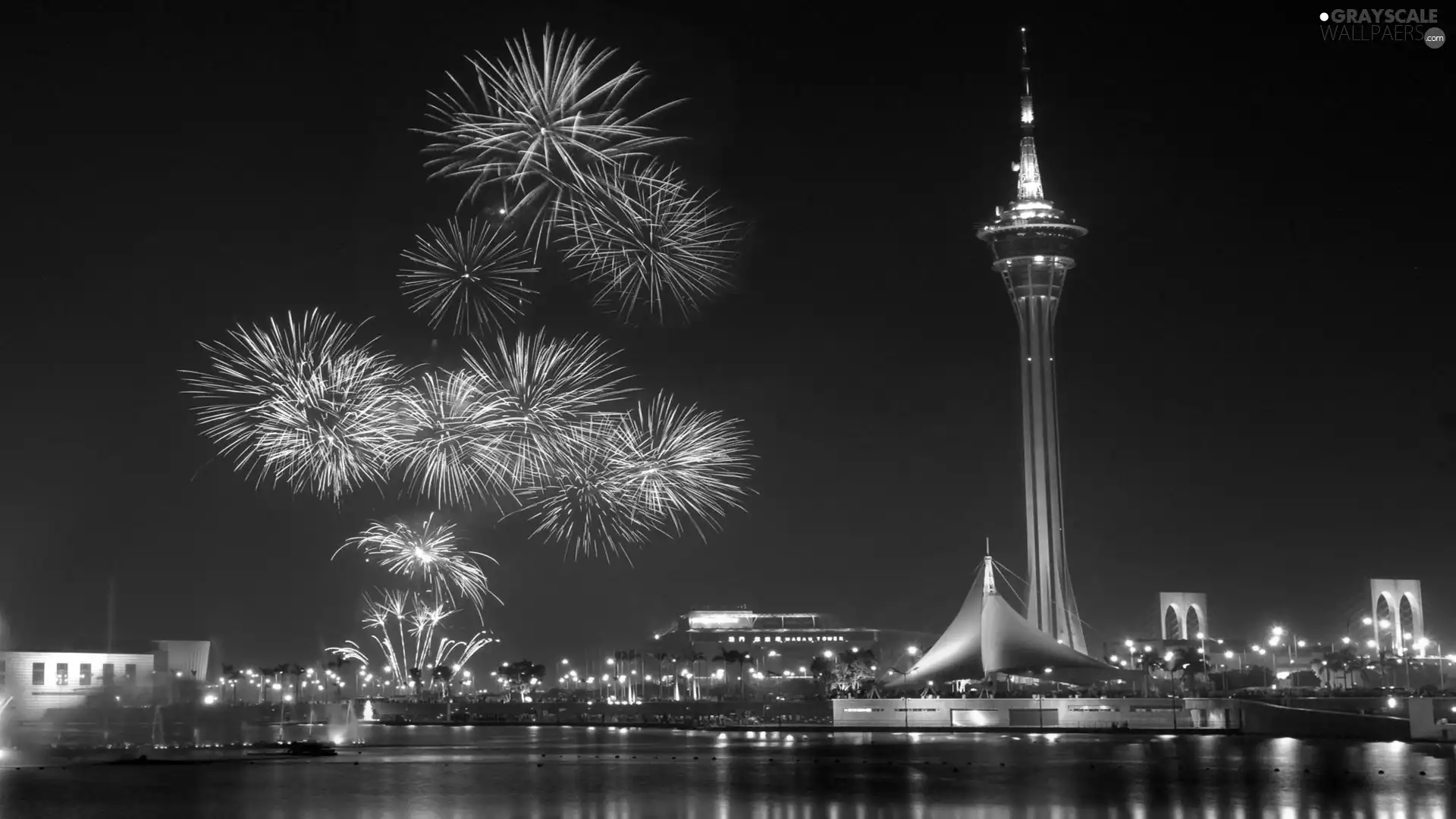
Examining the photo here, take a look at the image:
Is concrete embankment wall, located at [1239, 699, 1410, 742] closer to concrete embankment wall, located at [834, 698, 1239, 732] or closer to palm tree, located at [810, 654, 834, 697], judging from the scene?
concrete embankment wall, located at [834, 698, 1239, 732]

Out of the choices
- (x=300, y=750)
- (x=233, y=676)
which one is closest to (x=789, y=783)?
(x=300, y=750)

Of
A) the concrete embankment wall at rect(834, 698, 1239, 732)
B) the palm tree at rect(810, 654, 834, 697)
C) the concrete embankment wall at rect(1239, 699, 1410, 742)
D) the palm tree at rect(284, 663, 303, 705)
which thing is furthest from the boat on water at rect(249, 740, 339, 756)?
the palm tree at rect(284, 663, 303, 705)

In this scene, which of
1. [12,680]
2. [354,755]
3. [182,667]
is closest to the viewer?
[354,755]

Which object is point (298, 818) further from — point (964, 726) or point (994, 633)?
point (994, 633)

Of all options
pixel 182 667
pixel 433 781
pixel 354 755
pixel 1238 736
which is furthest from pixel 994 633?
pixel 182 667

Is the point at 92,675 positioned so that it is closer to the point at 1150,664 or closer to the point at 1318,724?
the point at 1318,724

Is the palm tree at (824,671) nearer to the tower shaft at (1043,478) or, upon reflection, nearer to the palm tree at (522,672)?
the tower shaft at (1043,478)
